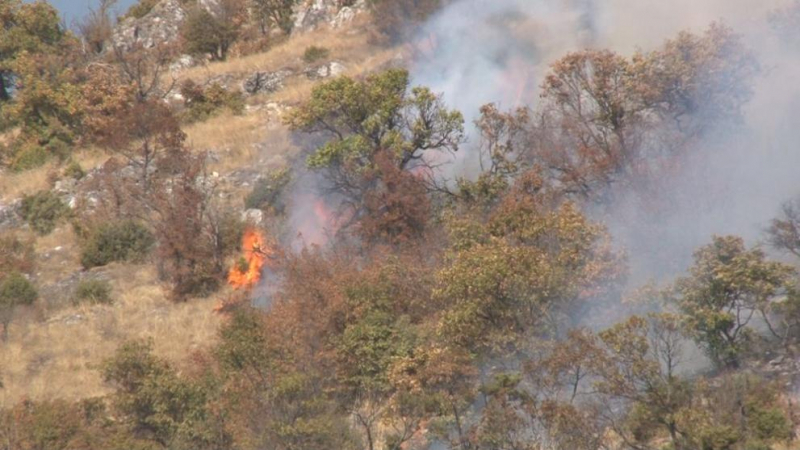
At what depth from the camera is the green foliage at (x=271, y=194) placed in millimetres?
42531

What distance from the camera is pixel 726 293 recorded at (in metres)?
25.2

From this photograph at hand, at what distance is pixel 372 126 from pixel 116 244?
438 inches

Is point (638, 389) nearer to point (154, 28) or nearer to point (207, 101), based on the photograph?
point (207, 101)

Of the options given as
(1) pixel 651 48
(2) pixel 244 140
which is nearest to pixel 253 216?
(2) pixel 244 140

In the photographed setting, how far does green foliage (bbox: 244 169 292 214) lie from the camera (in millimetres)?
42531

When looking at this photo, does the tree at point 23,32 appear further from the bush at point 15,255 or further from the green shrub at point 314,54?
the bush at point 15,255

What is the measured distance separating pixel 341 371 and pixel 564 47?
87.8 feet

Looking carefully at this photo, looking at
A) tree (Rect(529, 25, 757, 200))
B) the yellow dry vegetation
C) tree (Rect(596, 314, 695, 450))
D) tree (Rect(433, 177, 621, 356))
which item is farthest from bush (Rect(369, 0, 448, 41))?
tree (Rect(596, 314, 695, 450))

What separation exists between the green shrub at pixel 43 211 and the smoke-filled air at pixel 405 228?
0.20 m

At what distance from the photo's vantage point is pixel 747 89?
121ft

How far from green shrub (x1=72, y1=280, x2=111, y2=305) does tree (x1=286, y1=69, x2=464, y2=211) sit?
8.62m

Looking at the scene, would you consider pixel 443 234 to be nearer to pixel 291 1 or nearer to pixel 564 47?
pixel 564 47

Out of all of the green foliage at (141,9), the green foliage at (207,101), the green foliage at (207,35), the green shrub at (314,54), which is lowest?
the green foliage at (207,101)

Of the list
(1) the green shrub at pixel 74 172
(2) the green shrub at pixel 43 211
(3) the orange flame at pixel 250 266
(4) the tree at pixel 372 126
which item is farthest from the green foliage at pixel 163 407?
(1) the green shrub at pixel 74 172
